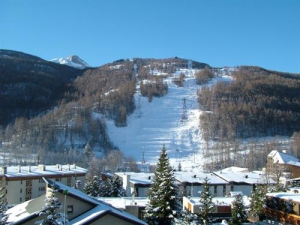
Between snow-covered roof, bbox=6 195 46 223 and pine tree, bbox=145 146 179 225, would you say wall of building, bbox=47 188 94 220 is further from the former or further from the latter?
pine tree, bbox=145 146 179 225

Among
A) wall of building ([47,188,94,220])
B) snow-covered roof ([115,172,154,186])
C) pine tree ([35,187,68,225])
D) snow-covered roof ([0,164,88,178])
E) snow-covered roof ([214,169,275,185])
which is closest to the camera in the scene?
pine tree ([35,187,68,225])

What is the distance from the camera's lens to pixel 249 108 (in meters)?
157

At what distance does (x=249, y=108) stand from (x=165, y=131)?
1707 inches

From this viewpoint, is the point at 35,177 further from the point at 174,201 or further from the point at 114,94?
the point at 114,94

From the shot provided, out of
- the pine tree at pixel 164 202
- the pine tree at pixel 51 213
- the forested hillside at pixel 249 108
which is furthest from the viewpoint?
the forested hillside at pixel 249 108

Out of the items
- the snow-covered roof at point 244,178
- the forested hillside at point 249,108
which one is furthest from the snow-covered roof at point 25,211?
the forested hillside at point 249,108

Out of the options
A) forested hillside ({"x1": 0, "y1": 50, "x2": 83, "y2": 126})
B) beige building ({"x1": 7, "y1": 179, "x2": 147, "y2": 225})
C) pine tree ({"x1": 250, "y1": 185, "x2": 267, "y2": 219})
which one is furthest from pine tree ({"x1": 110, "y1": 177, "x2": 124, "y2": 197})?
forested hillside ({"x1": 0, "y1": 50, "x2": 83, "y2": 126})

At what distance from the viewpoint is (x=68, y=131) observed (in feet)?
431

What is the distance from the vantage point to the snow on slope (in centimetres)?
11561

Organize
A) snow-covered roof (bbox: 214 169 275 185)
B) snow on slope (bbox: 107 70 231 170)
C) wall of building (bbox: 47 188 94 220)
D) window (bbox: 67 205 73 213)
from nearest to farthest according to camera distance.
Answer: wall of building (bbox: 47 188 94 220), window (bbox: 67 205 73 213), snow-covered roof (bbox: 214 169 275 185), snow on slope (bbox: 107 70 231 170)

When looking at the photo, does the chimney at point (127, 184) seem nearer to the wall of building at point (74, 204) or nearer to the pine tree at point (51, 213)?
the wall of building at point (74, 204)

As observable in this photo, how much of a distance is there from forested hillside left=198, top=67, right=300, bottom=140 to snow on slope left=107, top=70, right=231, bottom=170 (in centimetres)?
654

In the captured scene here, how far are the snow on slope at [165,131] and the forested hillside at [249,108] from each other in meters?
6.54

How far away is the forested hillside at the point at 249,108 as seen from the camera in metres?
141
